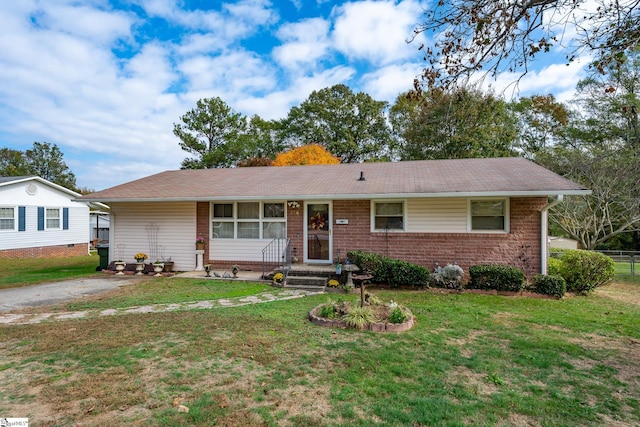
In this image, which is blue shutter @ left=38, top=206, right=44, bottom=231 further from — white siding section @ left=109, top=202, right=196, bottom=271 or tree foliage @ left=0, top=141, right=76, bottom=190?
tree foliage @ left=0, top=141, right=76, bottom=190

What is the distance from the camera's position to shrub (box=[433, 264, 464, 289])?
923cm

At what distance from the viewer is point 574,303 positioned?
27.0 feet

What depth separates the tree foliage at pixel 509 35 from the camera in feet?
13.9

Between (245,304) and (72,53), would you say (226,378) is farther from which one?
(72,53)

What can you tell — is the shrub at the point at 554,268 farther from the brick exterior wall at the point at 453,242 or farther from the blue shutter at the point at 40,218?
the blue shutter at the point at 40,218

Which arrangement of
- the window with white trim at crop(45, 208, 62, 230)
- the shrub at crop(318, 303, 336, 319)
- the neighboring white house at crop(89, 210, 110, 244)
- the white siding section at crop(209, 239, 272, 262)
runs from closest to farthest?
the shrub at crop(318, 303, 336, 319) < the white siding section at crop(209, 239, 272, 262) < the window with white trim at crop(45, 208, 62, 230) < the neighboring white house at crop(89, 210, 110, 244)

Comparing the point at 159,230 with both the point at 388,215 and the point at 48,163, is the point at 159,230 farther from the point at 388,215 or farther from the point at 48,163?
the point at 48,163

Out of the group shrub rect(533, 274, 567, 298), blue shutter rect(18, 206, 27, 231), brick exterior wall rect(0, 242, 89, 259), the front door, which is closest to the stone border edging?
shrub rect(533, 274, 567, 298)

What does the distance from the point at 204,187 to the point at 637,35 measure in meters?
11.6

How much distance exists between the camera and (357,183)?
1155 cm

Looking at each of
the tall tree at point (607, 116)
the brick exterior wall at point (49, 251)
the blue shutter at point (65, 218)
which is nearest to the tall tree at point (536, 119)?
the tall tree at point (607, 116)

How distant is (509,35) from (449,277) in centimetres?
634

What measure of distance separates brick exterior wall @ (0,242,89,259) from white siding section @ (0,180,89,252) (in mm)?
202

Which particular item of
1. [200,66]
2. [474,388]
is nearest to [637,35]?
[474,388]
